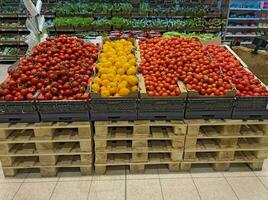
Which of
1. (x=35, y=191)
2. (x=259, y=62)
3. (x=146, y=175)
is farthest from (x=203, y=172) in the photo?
(x=259, y=62)

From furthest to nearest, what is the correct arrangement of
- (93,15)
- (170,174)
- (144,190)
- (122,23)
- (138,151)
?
(93,15)
(122,23)
(170,174)
(138,151)
(144,190)

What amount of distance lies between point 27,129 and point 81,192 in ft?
2.86

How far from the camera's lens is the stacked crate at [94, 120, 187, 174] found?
292 centimetres

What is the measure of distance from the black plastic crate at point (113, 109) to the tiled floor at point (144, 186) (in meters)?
0.68

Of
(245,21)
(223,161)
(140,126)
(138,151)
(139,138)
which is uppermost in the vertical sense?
(245,21)

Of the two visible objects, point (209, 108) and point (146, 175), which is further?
point (146, 175)

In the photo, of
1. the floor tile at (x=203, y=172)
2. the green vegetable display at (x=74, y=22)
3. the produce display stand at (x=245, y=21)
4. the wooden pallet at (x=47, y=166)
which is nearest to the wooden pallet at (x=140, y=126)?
the wooden pallet at (x=47, y=166)

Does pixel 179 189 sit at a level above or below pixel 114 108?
below

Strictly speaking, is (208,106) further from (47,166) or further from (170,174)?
(47,166)

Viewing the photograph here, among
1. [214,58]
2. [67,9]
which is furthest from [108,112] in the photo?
[67,9]

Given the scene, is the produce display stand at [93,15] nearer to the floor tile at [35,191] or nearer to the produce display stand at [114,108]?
the produce display stand at [114,108]

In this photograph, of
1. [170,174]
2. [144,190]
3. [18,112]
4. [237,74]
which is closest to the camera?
[18,112]

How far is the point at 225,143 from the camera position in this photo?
305cm

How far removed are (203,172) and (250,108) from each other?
2.81ft
